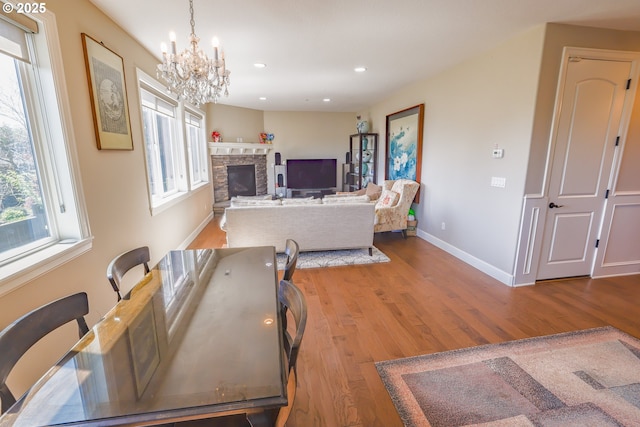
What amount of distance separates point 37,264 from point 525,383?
2.95 meters

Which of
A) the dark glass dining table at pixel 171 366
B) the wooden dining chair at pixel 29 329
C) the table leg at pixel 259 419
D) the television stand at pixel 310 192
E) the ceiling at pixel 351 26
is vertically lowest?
the television stand at pixel 310 192

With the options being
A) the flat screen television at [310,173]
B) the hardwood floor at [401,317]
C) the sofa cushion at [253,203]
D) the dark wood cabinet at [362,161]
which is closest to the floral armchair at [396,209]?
the hardwood floor at [401,317]

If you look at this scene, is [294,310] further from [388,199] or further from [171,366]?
[388,199]

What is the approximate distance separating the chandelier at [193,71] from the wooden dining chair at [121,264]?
1208mm

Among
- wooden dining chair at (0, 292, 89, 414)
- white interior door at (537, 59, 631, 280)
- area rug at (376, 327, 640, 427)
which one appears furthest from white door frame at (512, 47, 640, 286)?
wooden dining chair at (0, 292, 89, 414)

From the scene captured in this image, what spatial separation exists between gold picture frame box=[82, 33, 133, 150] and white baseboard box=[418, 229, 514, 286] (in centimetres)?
404

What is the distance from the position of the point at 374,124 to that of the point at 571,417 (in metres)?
5.97

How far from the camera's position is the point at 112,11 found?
7.64 feet

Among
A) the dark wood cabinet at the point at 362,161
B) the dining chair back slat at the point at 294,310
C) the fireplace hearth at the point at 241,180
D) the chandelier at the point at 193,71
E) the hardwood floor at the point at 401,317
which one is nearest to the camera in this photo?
the dining chair back slat at the point at 294,310

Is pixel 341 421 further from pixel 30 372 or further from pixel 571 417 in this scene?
pixel 30 372

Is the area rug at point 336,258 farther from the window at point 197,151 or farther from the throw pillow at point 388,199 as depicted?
the window at point 197,151

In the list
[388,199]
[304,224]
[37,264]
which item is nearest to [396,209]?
[388,199]

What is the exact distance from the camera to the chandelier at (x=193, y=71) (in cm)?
196

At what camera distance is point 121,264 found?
1.68 metres
